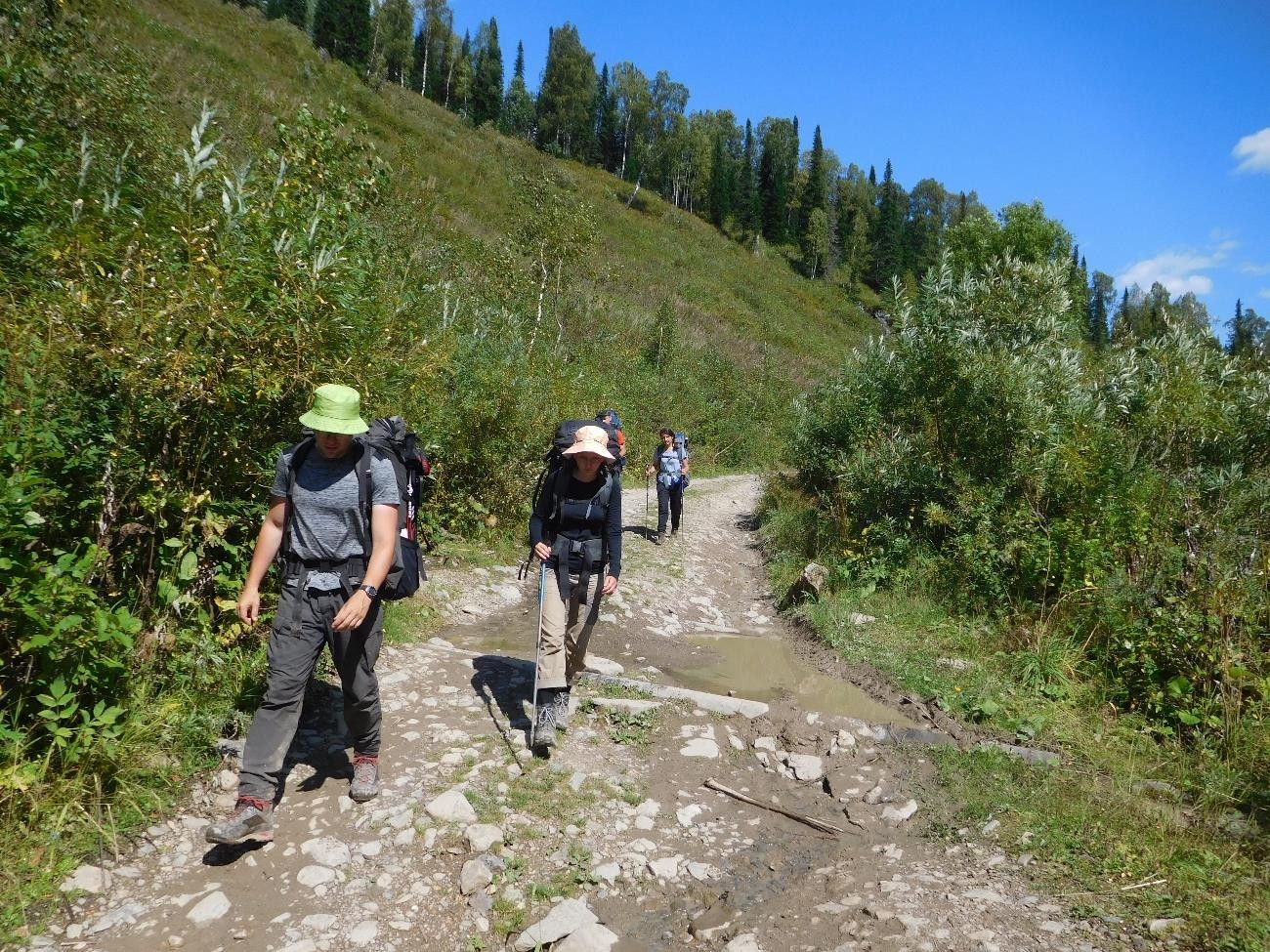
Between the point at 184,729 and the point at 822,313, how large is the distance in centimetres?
6952

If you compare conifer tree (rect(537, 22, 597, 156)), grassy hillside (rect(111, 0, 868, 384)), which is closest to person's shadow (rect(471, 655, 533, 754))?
grassy hillside (rect(111, 0, 868, 384))

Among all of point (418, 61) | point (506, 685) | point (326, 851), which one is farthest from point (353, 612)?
point (418, 61)

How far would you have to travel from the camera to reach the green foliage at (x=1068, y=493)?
19.7ft

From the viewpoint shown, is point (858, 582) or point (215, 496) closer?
point (215, 496)

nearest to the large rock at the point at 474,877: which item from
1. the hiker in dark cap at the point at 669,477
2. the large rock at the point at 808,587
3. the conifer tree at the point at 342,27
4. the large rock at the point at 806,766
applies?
the large rock at the point at 806,766

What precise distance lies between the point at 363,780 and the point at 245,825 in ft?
2.39

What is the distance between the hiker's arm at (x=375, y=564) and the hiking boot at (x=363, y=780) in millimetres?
917

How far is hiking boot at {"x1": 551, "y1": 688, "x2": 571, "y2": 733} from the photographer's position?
5.20 meters

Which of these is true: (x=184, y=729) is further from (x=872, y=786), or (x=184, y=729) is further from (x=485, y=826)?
(x=872, y=786)

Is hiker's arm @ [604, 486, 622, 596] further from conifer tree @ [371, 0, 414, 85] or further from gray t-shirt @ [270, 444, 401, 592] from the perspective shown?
conifer tree @ [371, 0, 414, 85]

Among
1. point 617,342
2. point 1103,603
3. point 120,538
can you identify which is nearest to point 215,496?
point 120,538

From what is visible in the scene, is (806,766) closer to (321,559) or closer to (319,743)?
(319,743)

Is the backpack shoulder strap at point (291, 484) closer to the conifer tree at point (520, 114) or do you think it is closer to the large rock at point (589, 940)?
the large rock at point (589, 940)

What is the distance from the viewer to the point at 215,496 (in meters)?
4.85
